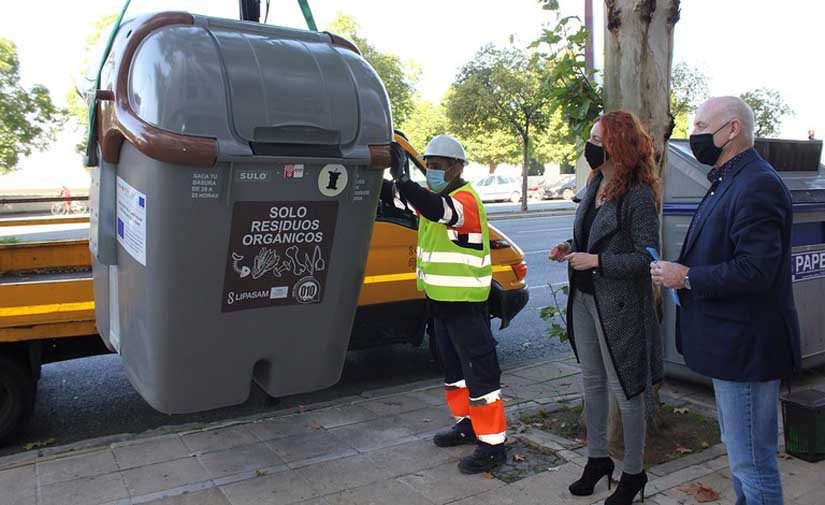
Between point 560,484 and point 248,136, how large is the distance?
2.33 metres

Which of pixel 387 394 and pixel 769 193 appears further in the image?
pixel 387 394

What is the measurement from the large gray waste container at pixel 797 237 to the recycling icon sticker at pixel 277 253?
289 cm

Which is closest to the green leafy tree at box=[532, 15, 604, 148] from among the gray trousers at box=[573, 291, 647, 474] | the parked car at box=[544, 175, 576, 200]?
the gray trousers at box=[573, 291, 647, 474]

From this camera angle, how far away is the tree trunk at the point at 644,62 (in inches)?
149

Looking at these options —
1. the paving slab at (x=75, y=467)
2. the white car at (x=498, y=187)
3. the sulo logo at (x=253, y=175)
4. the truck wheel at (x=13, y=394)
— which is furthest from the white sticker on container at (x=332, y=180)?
→ the white car at (x=498, y=187)

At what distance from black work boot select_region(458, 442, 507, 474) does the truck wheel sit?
2767 mm

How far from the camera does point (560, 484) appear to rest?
140 inches

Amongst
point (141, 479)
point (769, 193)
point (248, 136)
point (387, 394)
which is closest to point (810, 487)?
point (769, 193)

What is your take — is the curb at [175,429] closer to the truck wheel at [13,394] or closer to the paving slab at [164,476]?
the truck wheel at [13,394]

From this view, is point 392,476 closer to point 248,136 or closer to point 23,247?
point 248,136

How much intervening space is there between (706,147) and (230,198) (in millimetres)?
1865

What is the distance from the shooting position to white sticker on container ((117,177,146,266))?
2.81 metres

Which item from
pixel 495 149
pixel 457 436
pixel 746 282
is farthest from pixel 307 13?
pixel 495 149

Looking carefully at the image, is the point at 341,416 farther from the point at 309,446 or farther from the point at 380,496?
the point at 380,496
